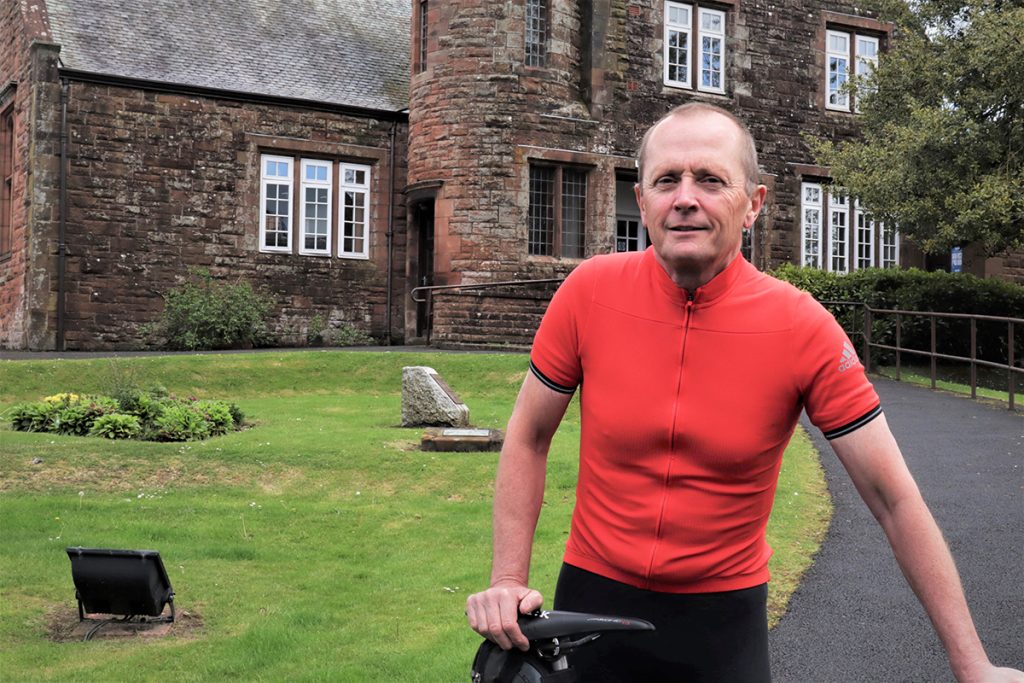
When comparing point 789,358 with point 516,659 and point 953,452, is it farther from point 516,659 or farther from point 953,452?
point 953,452

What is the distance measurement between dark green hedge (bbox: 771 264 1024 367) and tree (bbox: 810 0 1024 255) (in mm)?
1448

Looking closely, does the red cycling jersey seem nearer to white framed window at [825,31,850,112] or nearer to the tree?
the tree

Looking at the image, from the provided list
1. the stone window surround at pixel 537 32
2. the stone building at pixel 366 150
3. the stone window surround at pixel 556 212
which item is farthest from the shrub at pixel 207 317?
the stone window surround at pixel 537 32

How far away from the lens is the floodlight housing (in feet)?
20.6

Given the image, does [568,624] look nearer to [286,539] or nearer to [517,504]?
[517,504]

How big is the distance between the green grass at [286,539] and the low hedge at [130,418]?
1.50 ft

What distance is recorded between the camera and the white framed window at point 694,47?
26109 millimetres

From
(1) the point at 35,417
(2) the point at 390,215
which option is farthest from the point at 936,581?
(2) the point at 390,215

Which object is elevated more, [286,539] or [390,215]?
[390,215]

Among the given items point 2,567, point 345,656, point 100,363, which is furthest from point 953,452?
point 100,363

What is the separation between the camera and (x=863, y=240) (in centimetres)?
2852

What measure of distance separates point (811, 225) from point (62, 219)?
54.2ft

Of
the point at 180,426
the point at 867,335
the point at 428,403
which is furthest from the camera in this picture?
the point at 867,335

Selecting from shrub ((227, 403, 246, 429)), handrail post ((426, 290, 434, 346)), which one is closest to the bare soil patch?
shrub ((227, 403, 246, 429))
